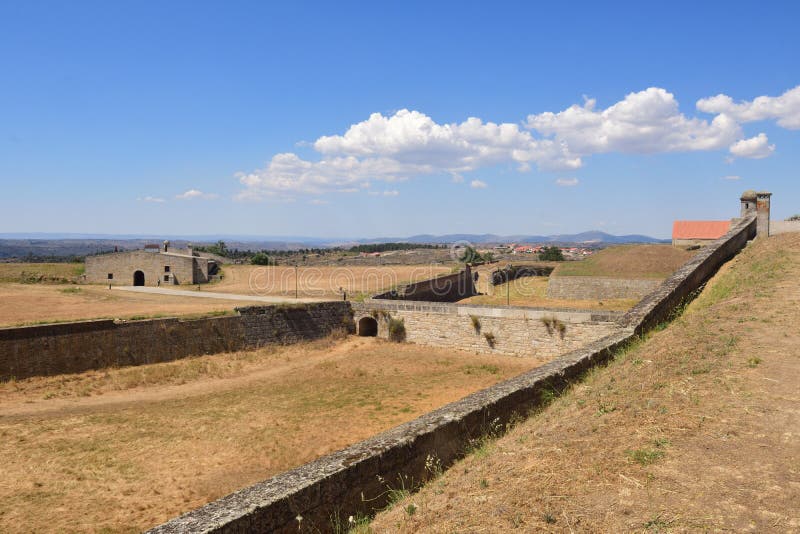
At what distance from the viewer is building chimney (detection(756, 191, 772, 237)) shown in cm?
2078

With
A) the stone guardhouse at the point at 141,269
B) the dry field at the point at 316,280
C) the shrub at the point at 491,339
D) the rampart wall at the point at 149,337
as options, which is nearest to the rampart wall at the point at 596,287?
the dry field at the point at 316,280

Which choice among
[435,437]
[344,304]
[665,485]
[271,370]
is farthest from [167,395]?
[665,485]

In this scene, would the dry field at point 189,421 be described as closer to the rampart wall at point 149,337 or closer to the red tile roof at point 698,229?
the rampart wall at point 149,337

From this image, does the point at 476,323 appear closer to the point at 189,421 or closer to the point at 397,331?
the point at 397,331

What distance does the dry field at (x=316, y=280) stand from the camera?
30.5 metres

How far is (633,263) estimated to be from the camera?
26.5 metres

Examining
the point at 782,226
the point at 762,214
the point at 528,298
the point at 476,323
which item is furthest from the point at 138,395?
the point at 782,226

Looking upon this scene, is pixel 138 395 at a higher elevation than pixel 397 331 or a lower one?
lower

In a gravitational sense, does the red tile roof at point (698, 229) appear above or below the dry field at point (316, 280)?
above

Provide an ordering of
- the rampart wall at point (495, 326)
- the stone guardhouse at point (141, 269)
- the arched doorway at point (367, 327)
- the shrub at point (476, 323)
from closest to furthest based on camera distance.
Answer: the rampart wall at point (495, 326)
the shrub at point (476, 323)
the arched doorway at point (367, 327)
the stone guardhouse at point (141, 269)

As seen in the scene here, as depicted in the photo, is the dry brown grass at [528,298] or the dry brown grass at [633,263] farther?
the dry brown grass at [633,263]

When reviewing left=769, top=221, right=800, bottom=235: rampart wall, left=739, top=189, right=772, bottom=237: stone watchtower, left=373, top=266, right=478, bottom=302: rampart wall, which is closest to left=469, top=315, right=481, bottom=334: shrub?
left=373, top=266, right=478, bottom=302: rampart wall

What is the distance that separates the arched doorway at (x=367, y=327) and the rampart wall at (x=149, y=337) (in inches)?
20.0

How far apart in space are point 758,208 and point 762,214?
0.39 metres
